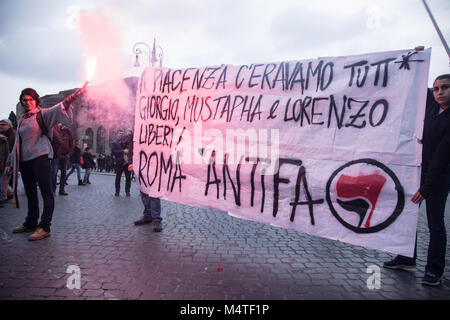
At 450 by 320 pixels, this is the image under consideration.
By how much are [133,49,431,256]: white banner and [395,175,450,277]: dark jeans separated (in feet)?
1.35

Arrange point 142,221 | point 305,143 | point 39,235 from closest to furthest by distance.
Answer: point 305,143 < point 39,235 < point 142,221

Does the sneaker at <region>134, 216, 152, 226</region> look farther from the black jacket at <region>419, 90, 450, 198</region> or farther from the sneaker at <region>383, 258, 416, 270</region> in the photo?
the black jacket at <region>419, 90, 450, 198</region>

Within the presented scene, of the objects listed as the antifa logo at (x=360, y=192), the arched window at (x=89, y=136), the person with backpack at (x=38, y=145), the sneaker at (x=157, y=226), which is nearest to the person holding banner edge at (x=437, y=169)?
the antifa logo at (x=360, y=192)

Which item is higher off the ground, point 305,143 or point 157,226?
point 305,143

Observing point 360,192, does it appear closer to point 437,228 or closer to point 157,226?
point 437,228

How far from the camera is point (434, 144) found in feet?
8.95

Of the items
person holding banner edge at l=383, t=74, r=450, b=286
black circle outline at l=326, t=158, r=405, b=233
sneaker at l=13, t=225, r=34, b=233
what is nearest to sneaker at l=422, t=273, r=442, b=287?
person holding banner edge at l=383, t=74, r=450, b=286

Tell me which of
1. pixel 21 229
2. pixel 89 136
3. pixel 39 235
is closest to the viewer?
pixel 39 235

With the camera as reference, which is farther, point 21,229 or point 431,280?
point 21,229

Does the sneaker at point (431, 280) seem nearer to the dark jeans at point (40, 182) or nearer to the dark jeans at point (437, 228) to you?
the dark jeans at point (437, 228)

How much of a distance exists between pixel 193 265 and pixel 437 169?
8.67 feet

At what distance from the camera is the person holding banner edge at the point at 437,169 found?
256 cm

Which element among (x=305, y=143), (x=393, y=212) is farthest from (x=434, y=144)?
(x=305, y=143)
